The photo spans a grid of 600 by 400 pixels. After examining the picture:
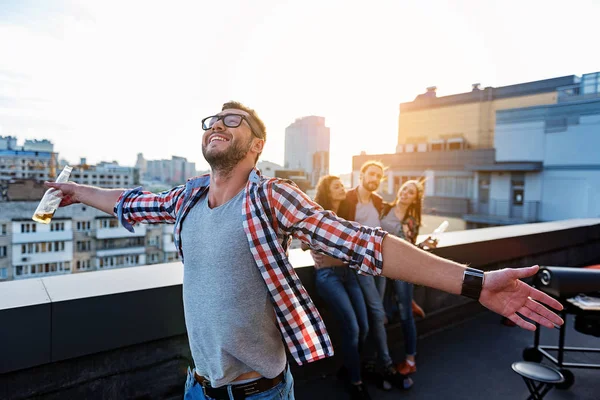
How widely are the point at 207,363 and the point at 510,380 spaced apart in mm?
3008

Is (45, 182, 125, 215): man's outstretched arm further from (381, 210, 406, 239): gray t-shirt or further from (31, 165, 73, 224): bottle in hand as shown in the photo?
(381, 210, 406, 239): gray t-shirt

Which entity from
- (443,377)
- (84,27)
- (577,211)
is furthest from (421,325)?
(577,211)

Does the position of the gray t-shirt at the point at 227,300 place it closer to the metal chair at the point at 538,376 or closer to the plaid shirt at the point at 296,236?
the plaid shirt at the point at 296,236

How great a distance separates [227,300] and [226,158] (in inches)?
20.4

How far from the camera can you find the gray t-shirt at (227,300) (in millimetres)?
1280

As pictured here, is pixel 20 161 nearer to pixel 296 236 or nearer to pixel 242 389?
pixel 242 389

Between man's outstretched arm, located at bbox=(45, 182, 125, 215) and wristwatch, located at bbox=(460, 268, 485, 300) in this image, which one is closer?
wristwatch, located at bbox=(460, 268, 485, 300)

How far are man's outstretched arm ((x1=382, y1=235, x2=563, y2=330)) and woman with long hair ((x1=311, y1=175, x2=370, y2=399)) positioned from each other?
1779mm

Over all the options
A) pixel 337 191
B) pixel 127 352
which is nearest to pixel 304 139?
pixel 337 191

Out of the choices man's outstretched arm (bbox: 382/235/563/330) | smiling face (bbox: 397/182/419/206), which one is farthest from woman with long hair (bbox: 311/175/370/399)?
man's outstretched arm (bbox: 382/235/563/330)

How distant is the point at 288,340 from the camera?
135cm

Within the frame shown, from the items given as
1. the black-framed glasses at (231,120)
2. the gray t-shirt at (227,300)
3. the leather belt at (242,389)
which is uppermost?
the black-framed glasses at (231,120)

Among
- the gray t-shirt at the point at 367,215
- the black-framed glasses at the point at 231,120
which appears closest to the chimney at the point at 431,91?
the gray t-shirt at the point at 367,215

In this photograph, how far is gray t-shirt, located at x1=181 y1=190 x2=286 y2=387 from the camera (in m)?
1.28
